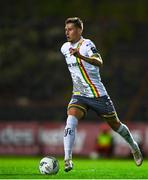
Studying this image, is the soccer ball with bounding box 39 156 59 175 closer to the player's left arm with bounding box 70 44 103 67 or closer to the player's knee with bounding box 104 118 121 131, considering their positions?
the player's knee with bounding box 104 118 121 131

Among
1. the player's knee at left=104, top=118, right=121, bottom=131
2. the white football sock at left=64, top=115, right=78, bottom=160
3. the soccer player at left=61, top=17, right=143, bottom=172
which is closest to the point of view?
the white football sock at left=64, top=115, right=78, bottom=160

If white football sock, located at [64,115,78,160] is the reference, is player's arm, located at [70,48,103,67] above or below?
above

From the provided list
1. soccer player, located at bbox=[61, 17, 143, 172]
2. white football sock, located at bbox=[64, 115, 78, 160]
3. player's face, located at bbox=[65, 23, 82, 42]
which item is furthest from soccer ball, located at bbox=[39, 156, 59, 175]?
player's face, located at bbox=[65, 23, 82, 42]

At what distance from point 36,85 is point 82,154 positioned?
3524 millimetres

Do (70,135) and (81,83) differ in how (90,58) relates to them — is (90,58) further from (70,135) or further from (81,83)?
(70,135)

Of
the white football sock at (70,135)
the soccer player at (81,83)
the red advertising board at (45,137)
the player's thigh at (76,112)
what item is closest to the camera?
the white football sock at (70,135)

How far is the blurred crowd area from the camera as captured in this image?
28.4 meters

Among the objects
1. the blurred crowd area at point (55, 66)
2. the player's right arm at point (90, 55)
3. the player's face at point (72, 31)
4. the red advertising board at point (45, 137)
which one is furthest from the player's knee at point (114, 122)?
the blurred crowd area at point (55, 66)

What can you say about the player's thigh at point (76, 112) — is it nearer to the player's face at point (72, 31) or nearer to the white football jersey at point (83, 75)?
the white football jersey at point (83, 75)

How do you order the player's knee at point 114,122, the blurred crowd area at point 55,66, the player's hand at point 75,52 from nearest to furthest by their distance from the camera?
the player's hand at point 75,52
the player's knee at point 114,122
the blurred crowd area at point 55,66

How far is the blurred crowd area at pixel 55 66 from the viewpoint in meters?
28.4

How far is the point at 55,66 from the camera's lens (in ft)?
101

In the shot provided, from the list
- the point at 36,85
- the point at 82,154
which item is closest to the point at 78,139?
the point at 82,154

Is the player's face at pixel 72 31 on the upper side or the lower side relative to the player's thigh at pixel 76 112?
upper
